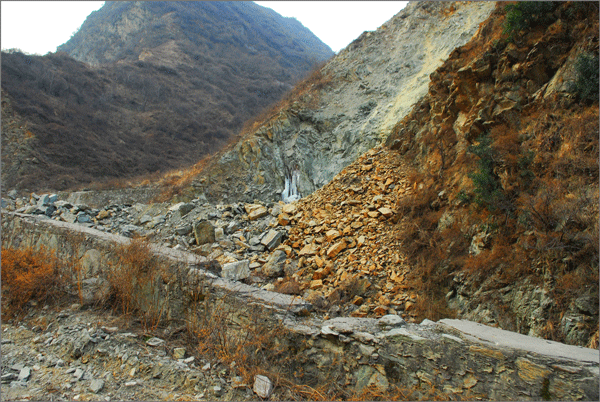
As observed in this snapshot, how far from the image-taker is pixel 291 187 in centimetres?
1428

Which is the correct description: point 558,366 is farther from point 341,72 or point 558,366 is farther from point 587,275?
point 341,72

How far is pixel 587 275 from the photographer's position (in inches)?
133

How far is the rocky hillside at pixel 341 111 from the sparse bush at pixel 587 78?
7.02 meters

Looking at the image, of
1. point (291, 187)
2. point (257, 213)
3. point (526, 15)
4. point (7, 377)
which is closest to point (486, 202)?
point (526, 15)

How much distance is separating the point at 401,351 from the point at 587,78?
15.8 feet

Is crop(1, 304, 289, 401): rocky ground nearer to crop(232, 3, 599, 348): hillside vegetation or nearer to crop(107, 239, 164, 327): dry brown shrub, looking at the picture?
crop(107, 239, 164, 327): dry brown shrub

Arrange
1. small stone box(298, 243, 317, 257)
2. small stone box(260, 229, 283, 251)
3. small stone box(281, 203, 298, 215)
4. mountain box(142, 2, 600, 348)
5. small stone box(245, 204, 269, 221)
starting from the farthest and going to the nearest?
small stone box(245, 204, 269, 221)
small stone box(281, 203, 298, 215)
small stone box(260, 229, 283, 251)
small stone box(298, 243, 317, 257)
mountain box(142, 2, 600, 348)

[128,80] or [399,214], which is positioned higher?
[128,80]

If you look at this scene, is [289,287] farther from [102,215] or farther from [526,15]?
[102,215]

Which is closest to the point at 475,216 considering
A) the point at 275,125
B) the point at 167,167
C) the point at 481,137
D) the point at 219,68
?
the point at 481,137

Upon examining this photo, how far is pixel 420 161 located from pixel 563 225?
4681mm

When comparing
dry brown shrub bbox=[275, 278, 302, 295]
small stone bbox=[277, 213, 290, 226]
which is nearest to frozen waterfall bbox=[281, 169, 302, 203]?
small stone bbox=[277, 213, 290, 226]

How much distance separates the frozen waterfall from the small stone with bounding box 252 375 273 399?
11.0 meters

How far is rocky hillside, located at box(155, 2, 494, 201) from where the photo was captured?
12.6 metres
